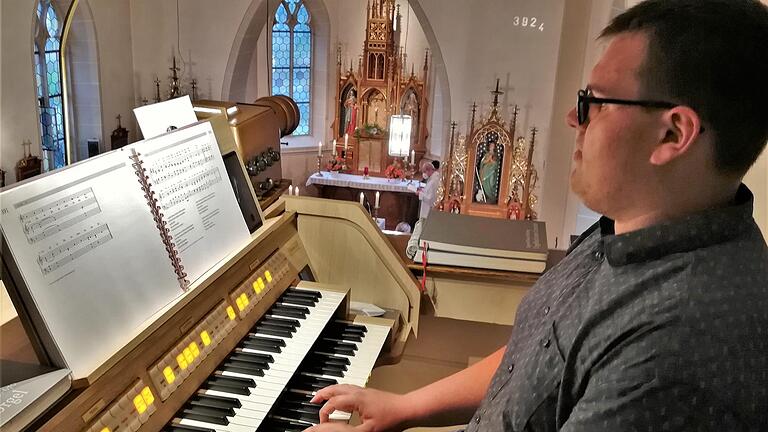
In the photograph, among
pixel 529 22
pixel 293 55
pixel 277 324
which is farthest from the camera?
pixel 293 55

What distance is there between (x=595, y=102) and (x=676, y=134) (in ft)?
0.40

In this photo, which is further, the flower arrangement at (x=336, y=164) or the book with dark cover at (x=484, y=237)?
the flower arrangement at (x=336, y=164)

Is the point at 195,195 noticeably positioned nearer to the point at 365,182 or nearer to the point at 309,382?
the point at 309,382

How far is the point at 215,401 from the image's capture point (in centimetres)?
159

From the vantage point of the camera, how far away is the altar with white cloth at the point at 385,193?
8.83 meters

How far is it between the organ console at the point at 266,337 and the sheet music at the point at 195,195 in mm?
52

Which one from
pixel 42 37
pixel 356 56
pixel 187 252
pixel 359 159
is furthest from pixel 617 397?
pixel 356 56

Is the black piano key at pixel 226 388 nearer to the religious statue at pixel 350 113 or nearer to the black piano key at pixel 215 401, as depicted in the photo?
the black piano key at pixel 215 401

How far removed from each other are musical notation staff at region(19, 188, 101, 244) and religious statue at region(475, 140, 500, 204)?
5480 mm

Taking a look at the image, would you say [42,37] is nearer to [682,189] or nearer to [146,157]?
[146,157]

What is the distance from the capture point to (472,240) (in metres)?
2.45

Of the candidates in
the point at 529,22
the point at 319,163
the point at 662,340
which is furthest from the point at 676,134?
the point at 319,163

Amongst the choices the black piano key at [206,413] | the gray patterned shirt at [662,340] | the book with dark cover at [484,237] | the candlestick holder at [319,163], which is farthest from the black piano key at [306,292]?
the candlestick holder at [319,163]

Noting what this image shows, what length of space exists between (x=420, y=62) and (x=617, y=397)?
9144 millimetres
